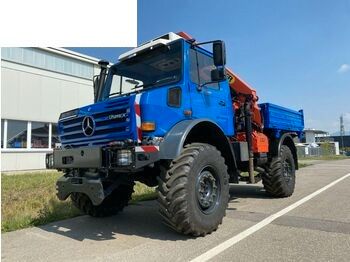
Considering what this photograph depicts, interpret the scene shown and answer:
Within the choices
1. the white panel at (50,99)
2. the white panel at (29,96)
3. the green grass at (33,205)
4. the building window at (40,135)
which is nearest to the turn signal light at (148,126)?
the green grass at (33,205)

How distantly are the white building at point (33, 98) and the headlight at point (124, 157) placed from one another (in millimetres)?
14647

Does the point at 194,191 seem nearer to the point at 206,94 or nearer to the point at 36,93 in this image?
the point at 206,94

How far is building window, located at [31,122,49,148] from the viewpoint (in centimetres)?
2017

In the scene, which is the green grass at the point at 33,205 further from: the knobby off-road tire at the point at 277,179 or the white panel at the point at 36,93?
the white panel at the point at 36,93

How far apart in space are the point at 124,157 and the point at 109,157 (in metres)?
0.28

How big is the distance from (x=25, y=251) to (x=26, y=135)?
52.4 ft

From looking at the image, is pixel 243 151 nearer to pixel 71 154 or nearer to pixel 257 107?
pixel 257 107

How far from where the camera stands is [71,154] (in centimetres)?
575

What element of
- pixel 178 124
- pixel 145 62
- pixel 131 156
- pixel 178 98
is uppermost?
pixel 145 62

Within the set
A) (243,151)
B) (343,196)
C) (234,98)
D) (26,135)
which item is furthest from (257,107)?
(26,135)

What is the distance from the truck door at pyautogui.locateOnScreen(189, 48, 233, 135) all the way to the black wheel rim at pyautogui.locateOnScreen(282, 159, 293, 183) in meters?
2.84

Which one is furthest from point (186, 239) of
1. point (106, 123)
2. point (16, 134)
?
point (16, 134)

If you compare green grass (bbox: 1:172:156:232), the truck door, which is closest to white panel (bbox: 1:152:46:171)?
green grass (bbox: 1:172:156:232)

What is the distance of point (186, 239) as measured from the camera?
5254 millimetres
